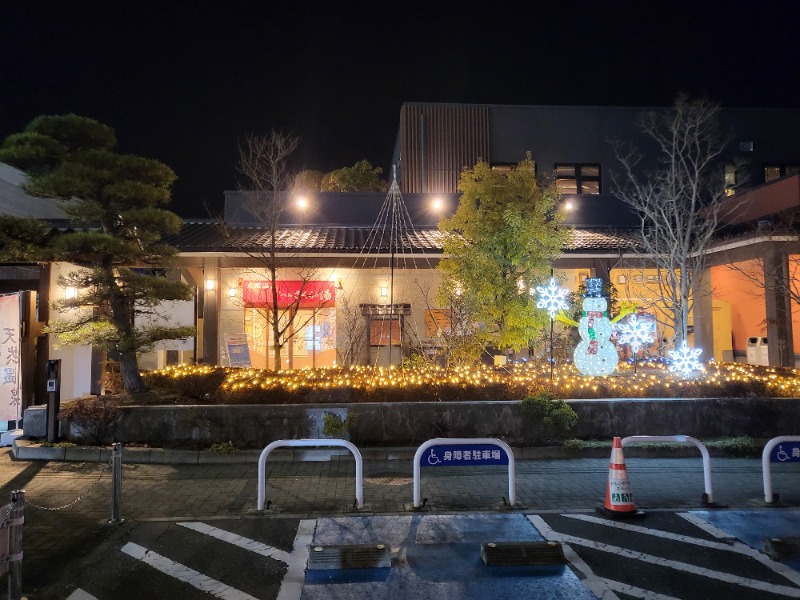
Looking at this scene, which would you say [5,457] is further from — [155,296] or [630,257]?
[630,257]

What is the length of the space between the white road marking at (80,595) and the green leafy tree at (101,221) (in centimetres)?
605

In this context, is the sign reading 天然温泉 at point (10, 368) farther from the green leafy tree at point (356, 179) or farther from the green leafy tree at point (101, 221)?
the green leafy tree at point (356, 179)

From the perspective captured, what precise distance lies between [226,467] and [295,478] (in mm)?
1371

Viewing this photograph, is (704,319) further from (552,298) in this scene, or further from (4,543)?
(4,543)

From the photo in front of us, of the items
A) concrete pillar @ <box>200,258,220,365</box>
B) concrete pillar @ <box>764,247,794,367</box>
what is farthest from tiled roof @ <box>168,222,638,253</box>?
concrete pillar @ <box>764,247,794,367</box>

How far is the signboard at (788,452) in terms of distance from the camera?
6469 mm

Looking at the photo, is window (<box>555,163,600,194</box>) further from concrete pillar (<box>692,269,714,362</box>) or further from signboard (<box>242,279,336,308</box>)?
signboard (<box>242,279,336,308</box>)

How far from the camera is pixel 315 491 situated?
7109 millimetres

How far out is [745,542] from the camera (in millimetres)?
5375

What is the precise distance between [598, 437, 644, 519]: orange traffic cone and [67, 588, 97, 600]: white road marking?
5.24 m

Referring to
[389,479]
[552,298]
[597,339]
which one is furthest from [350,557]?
[597,339]

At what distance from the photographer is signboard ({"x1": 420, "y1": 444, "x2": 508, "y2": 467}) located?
246 inches

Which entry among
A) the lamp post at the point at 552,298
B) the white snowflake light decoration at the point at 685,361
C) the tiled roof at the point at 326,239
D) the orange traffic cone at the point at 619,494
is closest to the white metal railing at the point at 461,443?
the orange traffic cone at the point at 619,494

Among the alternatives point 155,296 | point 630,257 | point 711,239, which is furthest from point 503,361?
point 155,296
